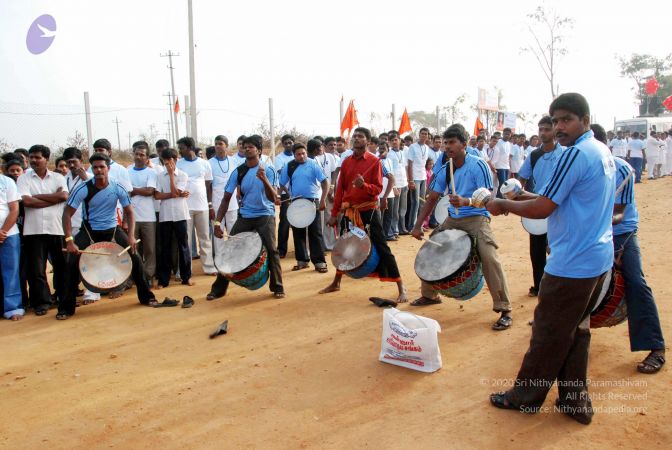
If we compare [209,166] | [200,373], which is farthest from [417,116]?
[200,373]

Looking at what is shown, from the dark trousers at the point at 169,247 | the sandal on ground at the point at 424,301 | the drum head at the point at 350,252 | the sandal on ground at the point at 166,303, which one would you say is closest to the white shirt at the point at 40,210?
the dark trousers at the point at 169,247

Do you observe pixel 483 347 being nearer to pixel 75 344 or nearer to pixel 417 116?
pixel 75 344

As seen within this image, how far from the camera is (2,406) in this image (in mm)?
4156

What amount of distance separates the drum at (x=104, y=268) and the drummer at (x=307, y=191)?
268cm

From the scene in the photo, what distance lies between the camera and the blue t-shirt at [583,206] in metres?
3.20

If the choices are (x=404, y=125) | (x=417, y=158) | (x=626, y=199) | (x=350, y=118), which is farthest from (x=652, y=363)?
(x=404, y=125)

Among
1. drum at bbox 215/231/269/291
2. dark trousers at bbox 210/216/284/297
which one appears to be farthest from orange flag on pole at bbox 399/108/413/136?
drum at bbox 215/231/269/291

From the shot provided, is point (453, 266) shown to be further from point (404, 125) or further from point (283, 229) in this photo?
point (404, 125)

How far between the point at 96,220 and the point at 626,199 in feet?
18.8

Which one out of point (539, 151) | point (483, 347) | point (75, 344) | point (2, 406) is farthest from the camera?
point (539, 151)

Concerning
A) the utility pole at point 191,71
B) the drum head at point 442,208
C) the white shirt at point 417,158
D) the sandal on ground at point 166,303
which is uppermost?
the utility pole at point 191,71

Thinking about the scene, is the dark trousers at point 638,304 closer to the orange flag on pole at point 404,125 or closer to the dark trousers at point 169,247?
the dark trousers at point 169,247

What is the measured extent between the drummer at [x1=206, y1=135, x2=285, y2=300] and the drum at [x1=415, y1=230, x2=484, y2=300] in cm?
238

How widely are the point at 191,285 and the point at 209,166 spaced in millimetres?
1824
